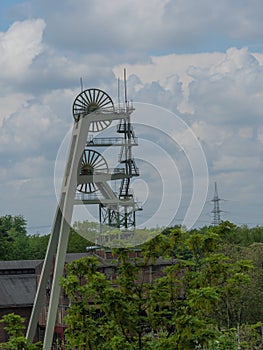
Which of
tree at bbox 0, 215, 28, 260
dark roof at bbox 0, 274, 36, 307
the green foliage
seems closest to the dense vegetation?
the green foliage

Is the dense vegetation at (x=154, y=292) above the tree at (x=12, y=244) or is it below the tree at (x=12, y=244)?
below

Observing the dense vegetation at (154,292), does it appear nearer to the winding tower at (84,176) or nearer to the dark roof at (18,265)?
the winding tower at (84,176)

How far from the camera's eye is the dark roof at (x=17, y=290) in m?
31.0

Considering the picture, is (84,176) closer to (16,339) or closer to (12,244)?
(16,339)

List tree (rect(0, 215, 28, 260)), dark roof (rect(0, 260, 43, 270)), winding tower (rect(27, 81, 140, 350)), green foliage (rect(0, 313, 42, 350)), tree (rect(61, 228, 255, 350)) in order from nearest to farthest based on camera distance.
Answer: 1. tree (rect(61, 228, 255, 350))
2. green foliage (rect(0, 313, 42, 350))
3. winding tower (rect(27, 81, 140, 350))
4. dark roof (rect(0, 260, 43, 270))
5. tree (rect(0, 215, 28, 260))

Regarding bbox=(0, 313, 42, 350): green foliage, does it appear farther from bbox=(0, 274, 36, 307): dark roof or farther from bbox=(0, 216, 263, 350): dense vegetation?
bbox=(0, 274, 36, 307): dark roof

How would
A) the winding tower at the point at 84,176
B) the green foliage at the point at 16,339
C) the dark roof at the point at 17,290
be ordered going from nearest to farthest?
1. the green foliage at the point at 16,339
2. the winding tower at the point at 84,176
3. the dark roof at the point at 17,290

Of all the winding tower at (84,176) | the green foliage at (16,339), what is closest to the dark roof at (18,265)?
the winding tower at (84,176)

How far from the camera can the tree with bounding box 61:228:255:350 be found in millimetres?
8977

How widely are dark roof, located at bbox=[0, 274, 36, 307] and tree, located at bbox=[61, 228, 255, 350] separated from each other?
21.9 meters

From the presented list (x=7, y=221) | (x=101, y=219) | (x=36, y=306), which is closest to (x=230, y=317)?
(x=36, y=306)

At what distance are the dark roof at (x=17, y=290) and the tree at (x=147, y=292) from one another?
21.9 metres

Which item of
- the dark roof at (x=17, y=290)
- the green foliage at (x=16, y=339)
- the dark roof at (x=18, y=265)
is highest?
the dark roof at (x=18, y=265)

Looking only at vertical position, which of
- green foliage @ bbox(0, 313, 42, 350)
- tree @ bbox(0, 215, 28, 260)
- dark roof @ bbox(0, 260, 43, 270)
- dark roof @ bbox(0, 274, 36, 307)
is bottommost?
green foliage @ bbox(0, 313, 42, 350)
